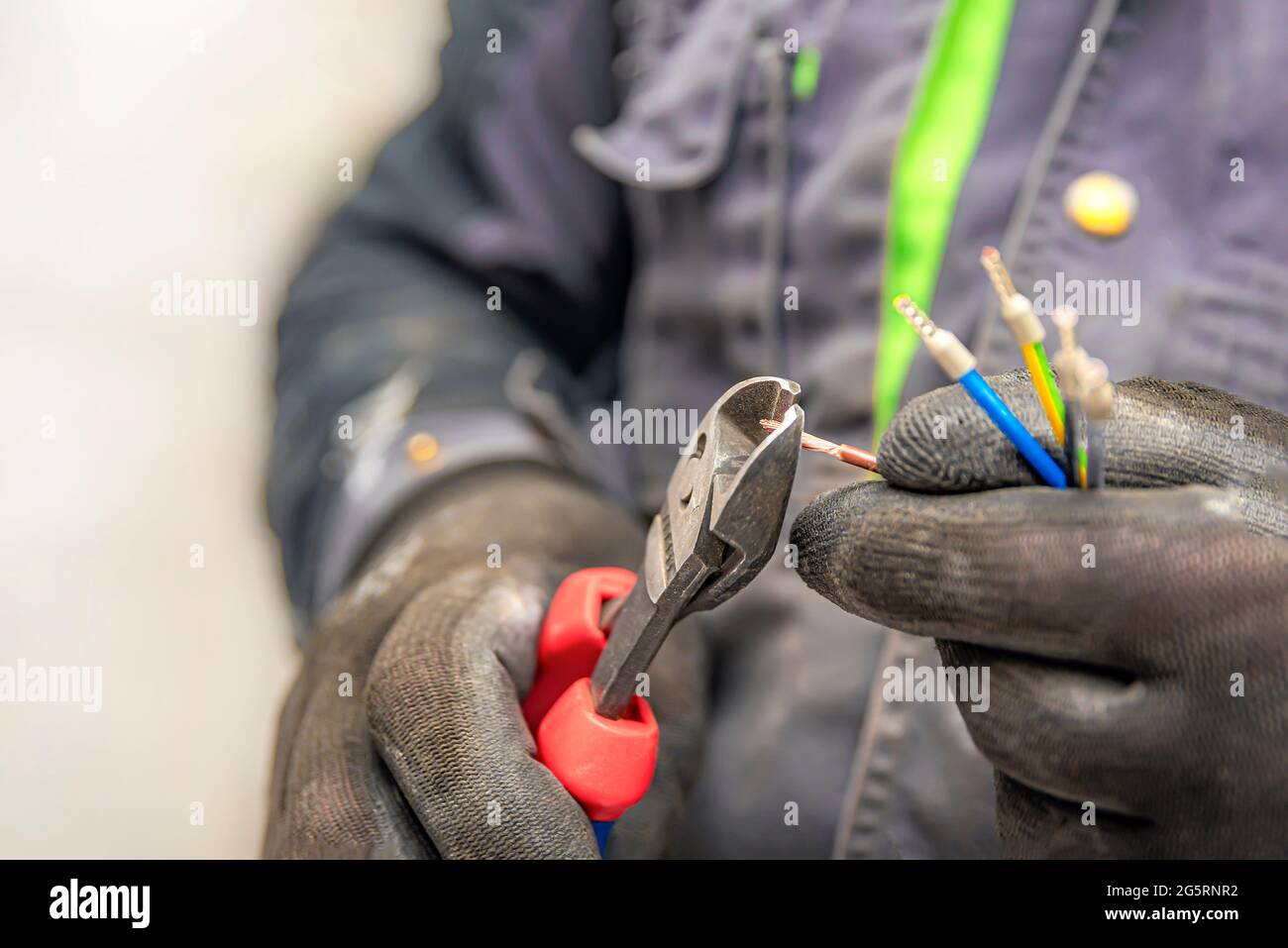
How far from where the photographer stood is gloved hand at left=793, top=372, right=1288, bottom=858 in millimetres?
277

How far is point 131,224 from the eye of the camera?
917 mm

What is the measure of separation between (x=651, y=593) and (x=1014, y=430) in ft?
0.44

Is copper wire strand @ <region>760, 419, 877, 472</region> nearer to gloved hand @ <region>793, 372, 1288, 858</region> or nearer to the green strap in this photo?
gloved hand @ <region>793, 372, 1288, 858</region>

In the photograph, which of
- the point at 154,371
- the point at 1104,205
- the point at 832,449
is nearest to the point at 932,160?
the point at 1104,205

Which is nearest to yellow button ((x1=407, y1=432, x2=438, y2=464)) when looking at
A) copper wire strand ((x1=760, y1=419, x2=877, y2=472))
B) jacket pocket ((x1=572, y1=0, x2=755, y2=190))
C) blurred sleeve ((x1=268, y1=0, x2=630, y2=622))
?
blurred sleeve ((x1=268, y1=0, x2=630, y2=622))

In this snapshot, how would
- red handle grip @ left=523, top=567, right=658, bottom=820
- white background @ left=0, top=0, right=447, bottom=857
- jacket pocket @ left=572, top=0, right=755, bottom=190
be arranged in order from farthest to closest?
1. white background @ left=0, top=0, right=447, bottom=857
2. jacket pocket @ left=572, top=0, right=755, bottom=190
3. red handle grip @ left=523, top=567, right=658, bottom=820

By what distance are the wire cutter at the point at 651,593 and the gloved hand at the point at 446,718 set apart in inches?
0.6

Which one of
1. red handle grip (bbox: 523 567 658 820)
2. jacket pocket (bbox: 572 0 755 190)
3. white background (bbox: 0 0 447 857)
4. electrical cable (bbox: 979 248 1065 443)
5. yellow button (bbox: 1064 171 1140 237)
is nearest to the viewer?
electrical cable (bbox: 979 248 1065 443)

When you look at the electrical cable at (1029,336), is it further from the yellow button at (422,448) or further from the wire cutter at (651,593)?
the yellow button at (422,448)

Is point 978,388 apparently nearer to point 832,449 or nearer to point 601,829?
point 832,449

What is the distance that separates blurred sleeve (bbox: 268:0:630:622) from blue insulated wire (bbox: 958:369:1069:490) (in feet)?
1.40

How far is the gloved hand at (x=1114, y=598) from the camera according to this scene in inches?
10.9

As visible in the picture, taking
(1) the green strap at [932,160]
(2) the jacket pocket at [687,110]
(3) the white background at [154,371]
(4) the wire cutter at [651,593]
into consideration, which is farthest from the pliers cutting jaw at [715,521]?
(3) the white background at [154,371]
